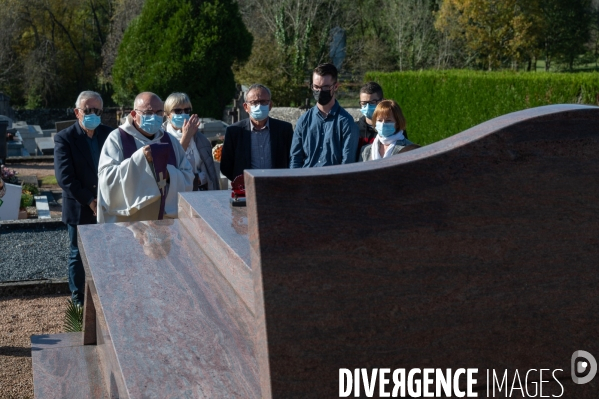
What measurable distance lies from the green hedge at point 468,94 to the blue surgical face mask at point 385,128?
43.0 feet

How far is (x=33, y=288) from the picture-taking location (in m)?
7.53

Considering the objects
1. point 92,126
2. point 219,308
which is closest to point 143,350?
point 219,308

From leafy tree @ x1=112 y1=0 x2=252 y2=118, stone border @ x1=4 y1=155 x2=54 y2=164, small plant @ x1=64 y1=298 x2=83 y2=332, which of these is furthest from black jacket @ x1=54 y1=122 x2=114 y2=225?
leafy tree @ x1=112 y1=0 x2=252 y2=118

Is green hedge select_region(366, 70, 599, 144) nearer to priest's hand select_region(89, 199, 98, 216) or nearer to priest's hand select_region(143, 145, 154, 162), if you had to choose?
priest's hand select_region(89, 199, 98, 216)

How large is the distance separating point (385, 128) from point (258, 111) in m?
1.32

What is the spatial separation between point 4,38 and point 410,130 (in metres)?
18.4

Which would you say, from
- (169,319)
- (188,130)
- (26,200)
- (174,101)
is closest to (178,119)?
(174,101)

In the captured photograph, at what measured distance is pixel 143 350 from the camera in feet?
9.78

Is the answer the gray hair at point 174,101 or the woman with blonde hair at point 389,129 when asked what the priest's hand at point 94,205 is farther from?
the woman with blonde hair at point 389,129

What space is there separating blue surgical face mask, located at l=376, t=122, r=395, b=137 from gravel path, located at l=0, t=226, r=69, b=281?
4064mm

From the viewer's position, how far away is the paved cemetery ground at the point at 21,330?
17.3 feet

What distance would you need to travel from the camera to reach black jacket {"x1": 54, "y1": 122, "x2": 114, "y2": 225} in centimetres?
639

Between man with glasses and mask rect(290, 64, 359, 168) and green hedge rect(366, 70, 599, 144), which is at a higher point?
man with glasses and mask rect(290, 64, 359, 168)

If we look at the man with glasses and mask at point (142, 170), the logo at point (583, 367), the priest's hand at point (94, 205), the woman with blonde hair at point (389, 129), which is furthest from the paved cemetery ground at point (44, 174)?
the logo at point (583, 367)
